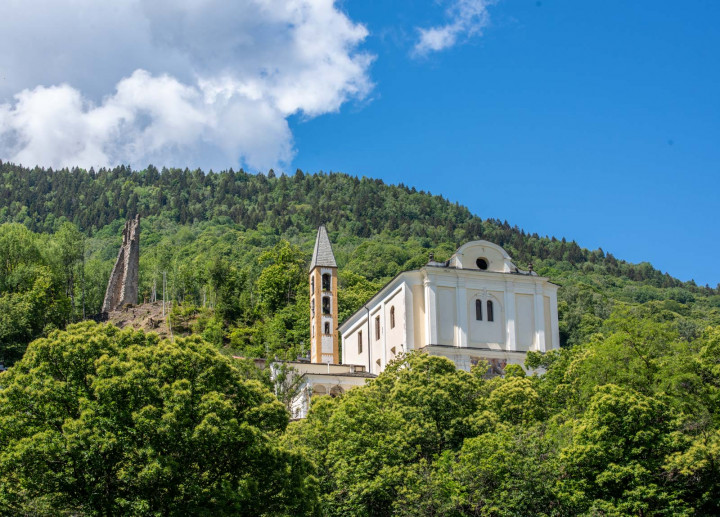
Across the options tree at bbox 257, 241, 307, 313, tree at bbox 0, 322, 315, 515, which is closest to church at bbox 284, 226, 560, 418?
tree at bbox 0, 322, 315, 515

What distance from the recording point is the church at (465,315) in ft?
178

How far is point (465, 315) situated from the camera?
180ft

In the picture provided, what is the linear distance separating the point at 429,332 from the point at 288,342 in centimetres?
3182

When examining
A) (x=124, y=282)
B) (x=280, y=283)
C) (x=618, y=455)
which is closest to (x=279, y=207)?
(x=124, y=282)

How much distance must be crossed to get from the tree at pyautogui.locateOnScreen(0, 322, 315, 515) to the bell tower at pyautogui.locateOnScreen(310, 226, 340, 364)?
40.8 m

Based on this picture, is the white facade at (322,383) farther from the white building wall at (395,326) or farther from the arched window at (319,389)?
the white building wall at (395,326)

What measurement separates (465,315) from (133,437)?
33047mm

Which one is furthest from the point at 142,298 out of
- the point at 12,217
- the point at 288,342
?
the point at 12,217

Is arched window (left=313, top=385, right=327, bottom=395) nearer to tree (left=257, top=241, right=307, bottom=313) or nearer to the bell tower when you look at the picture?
the bell tower

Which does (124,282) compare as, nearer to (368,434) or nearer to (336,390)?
(336,390)

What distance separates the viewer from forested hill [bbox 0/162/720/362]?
85.8 meters

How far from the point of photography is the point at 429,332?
54.0 m

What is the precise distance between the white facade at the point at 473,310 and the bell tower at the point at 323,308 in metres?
10.7

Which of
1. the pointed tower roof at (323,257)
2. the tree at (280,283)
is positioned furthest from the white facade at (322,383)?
the tree at (280,283)
